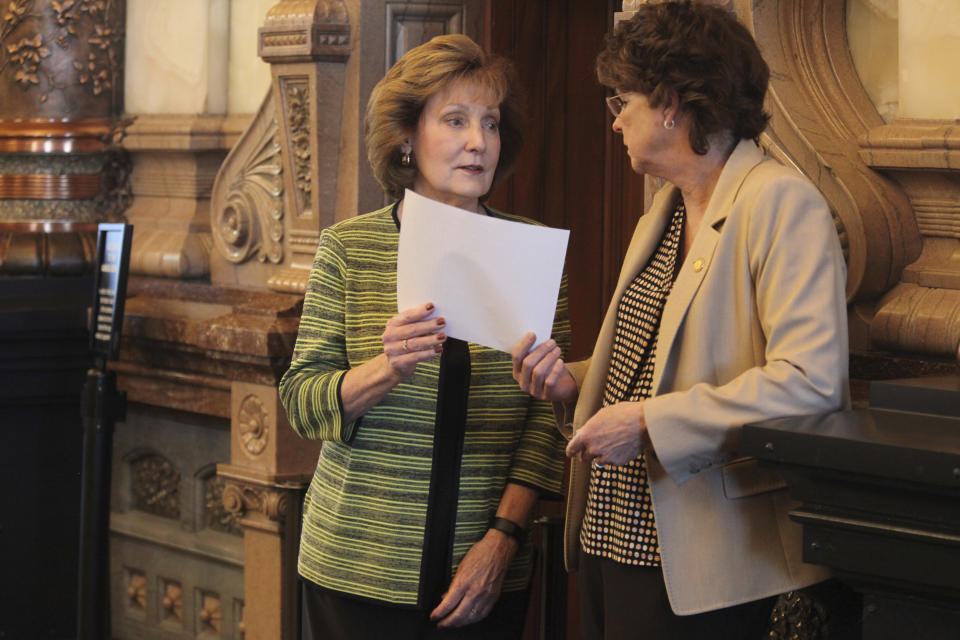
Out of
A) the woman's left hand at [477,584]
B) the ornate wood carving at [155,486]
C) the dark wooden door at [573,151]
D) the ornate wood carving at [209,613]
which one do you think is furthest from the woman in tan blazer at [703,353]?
the ornate wood carving at [155,486]

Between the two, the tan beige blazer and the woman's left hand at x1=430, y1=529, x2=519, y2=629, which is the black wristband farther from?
the tan beige blazer

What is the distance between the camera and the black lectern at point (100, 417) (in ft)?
14.7

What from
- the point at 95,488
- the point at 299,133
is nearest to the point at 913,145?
the point at 299,133

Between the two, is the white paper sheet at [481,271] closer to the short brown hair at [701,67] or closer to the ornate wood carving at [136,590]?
the short brown hair at [701,67]

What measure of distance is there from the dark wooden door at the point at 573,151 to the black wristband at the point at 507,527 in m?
1.46

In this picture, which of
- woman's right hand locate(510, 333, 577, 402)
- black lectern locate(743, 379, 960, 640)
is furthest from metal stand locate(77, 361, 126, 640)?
black lectern locate(743, 379, 960, 640)

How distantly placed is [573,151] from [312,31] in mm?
880

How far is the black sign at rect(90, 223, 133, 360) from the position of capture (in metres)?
4.46

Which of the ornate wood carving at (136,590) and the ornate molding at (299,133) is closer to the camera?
the ornate molding at (299,133)

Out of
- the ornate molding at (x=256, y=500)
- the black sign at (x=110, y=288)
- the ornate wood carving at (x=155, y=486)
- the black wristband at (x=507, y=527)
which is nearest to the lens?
the black wristband at (x=507, y=527)

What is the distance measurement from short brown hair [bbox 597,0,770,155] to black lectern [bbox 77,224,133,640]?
8.62ft

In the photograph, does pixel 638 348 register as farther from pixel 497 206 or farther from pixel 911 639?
pixel 497 206

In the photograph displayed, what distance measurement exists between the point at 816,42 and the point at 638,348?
40.6 inches

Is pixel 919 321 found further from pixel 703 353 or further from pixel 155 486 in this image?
pixel 155 486
